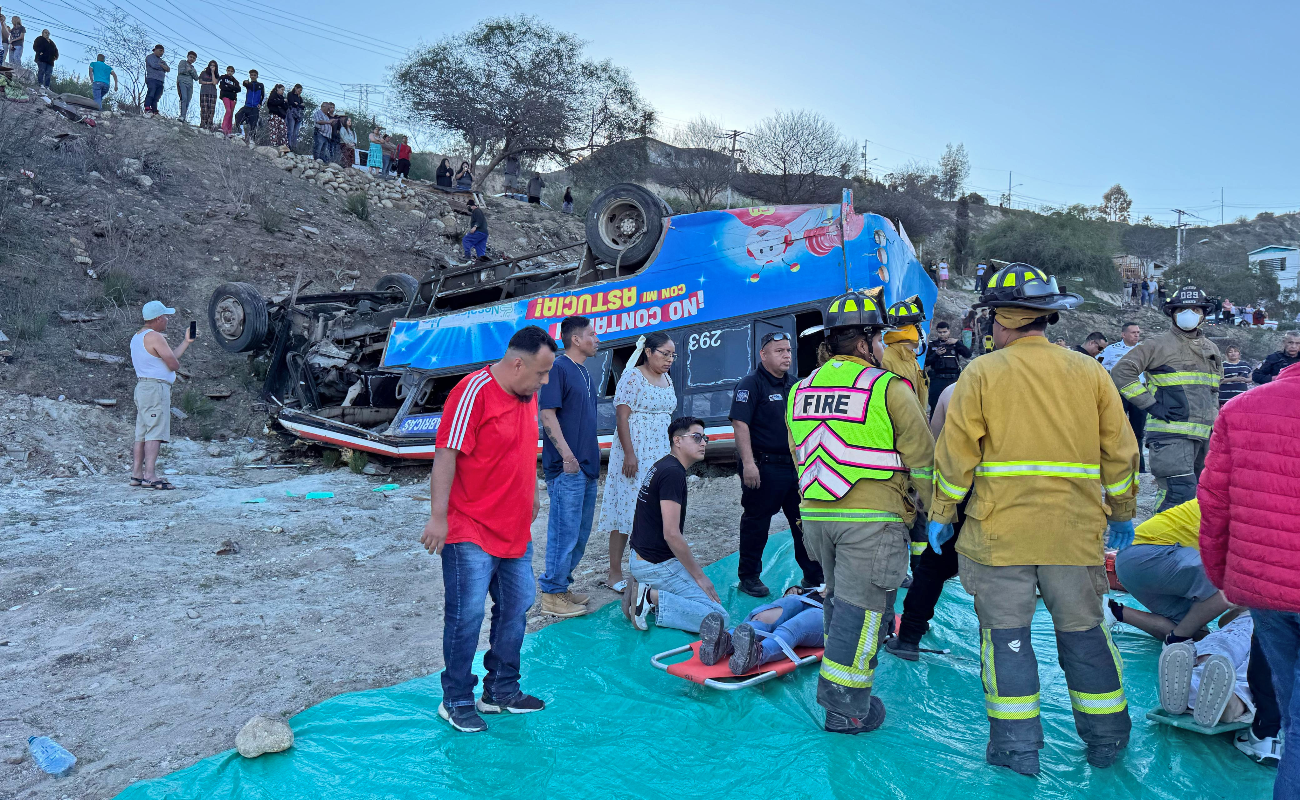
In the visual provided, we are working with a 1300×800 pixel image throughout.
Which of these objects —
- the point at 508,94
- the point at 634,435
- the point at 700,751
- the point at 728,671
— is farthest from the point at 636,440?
the point at 508,94

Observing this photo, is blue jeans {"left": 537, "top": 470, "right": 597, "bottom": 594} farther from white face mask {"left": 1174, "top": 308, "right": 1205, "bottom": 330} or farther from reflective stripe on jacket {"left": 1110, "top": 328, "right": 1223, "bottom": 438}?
white face mask {"left": 1174, "top": 308, "right": 1205, "bottom": 330}

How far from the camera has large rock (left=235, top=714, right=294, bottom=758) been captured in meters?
3.23

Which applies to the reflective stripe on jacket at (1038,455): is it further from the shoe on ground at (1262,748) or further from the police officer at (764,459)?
the police officer at (764,459)

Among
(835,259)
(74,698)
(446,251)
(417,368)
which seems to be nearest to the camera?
(74,698)

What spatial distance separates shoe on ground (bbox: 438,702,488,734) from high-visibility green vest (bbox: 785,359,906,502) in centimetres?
167

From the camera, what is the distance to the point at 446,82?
27.4m

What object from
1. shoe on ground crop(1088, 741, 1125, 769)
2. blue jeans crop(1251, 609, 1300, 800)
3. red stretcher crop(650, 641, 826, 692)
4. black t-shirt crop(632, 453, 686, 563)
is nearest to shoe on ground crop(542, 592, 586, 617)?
black t-shirt crop(632, 453, 686, 563)

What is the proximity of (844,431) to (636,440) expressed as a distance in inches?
86.7

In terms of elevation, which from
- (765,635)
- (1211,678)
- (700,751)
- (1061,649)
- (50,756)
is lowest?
(50,756)

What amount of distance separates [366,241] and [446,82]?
1081cm

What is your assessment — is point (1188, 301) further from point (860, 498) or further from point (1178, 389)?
point (860, 498)

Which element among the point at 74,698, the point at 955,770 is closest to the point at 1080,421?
the point at 955,770

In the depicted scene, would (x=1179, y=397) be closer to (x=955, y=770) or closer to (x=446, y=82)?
(x=955, y=770)

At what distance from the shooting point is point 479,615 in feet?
11.7
